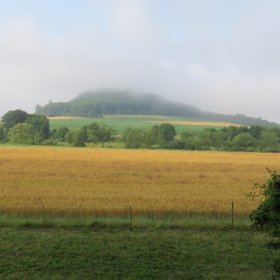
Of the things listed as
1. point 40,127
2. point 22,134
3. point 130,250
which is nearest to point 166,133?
point 40,127

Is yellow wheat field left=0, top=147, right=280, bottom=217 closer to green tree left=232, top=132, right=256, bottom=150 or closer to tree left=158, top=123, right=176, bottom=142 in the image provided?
green tree left=232, top=132, right=256, bottom=150

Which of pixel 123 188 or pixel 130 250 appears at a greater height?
pixel 130 250

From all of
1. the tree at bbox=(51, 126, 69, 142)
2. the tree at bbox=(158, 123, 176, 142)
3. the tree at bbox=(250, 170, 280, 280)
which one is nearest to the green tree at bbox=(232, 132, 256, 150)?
the tree at bbox=(158, 123, 176, 142)

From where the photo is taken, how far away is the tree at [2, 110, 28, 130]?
15307cm

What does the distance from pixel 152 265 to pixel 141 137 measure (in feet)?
355

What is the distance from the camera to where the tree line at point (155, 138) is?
119m

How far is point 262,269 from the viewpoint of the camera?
40.5ft

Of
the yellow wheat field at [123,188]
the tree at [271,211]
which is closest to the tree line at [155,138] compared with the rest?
the yellow wheat field at [123,188]

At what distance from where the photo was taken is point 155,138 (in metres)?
124

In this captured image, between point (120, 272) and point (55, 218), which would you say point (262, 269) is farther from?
point (55, 218)

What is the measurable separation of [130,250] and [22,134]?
4614 inches

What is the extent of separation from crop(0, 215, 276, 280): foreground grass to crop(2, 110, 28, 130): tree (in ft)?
459

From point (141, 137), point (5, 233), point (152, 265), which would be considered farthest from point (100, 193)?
point (141, 137)

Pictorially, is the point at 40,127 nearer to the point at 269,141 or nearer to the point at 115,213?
the point at 269,141
